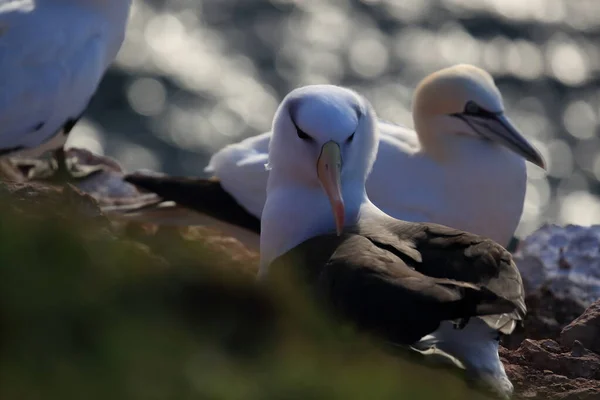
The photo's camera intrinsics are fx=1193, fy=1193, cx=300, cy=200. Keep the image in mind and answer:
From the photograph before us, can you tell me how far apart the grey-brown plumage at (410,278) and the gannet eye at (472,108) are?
3.19 m

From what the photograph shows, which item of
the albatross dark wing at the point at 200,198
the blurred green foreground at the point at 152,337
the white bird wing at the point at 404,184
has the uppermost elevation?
the blurred green foreground at the point at 152,337

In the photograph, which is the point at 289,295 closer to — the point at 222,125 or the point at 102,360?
the point at 102,360

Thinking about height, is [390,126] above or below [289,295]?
below

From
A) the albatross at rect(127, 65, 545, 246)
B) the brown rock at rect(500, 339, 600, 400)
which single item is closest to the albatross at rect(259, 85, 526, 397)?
the brown rock at rect(500, 339, 600, 400)

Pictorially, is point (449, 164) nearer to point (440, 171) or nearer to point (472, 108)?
point (440, 171)

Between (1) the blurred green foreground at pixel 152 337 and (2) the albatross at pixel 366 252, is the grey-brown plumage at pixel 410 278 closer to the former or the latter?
(2) the albatross at pixel 366 252

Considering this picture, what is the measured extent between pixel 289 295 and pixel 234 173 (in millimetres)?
5437

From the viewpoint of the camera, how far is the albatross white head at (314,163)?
5.78 metres

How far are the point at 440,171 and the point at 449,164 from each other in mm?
107

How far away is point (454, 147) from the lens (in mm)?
8500

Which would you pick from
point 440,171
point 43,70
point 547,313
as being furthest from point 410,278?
point 43,70

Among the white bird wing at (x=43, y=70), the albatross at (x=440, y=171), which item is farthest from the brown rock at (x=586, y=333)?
the white bird wing at (x=43, y=70)

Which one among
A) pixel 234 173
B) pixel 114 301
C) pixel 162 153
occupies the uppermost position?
pixel 114 301

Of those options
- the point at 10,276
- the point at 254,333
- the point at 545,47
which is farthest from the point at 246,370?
the point at 545,47
